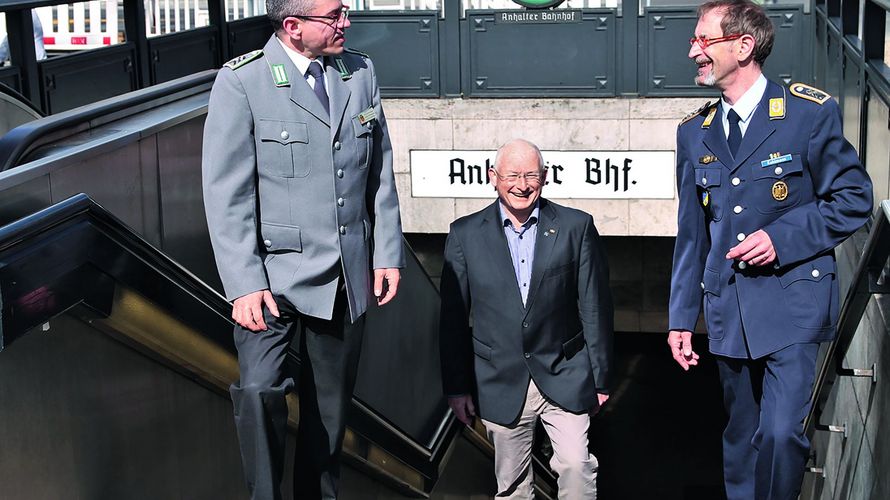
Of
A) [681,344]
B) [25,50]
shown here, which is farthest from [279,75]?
[25,50]

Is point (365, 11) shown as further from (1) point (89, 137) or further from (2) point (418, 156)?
(1) point (89, 137)

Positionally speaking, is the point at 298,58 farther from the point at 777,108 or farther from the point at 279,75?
the point at 777,108

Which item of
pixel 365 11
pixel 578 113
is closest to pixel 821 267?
pixel 578 113

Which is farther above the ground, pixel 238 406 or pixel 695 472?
pixel 238 406

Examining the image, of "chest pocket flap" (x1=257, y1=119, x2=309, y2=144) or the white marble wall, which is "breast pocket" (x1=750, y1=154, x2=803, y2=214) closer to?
"chest pocket flap" (x1=257, y1=119, x2=309, y2=144)

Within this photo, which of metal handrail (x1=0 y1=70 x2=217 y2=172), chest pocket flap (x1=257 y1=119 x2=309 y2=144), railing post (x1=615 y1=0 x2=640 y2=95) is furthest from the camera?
railing post (x1=615 y1=0 x2=640 y2=95)

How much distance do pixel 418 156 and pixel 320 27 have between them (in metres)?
8.27

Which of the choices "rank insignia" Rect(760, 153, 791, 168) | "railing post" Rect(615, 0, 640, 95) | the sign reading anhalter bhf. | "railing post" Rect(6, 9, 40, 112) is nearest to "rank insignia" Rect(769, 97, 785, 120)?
"rank insignia" Rect(760, 153, 791, 168)

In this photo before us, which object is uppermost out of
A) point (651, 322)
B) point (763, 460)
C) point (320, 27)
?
point (320, 27)

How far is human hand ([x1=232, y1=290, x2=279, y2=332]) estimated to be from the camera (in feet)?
13.4

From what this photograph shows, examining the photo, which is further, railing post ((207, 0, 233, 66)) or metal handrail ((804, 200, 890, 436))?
railing post ((207, 0, 233, 66))

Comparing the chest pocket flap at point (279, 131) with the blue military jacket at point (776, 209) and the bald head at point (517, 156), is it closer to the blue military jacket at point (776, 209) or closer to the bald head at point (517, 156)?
the bald head at point (517, 156)

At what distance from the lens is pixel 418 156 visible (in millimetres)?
12375

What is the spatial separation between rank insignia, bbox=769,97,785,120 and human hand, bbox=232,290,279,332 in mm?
1826
